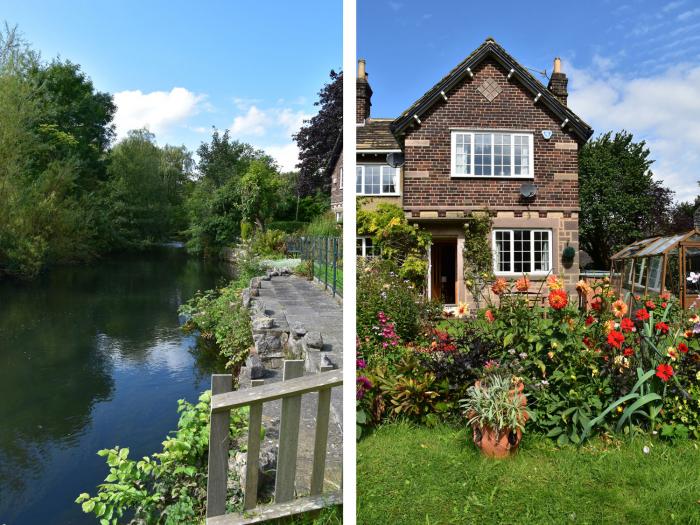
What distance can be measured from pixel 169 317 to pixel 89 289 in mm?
6661

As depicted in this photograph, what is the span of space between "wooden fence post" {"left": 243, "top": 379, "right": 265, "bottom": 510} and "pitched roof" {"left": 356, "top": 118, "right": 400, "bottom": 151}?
4.33 ft

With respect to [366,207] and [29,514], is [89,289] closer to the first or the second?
[29,514]

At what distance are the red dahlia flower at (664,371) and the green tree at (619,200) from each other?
3.50ft

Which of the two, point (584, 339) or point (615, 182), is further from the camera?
point (584, 339)

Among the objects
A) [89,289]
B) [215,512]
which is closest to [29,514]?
[215,512]

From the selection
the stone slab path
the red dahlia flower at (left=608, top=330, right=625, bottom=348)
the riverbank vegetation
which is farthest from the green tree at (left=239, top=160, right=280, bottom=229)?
the red dahlia flower at (left=608, top=330, right=625, bottom=348)

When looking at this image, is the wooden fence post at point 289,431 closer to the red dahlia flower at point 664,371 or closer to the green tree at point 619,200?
the green tree at point 619,200

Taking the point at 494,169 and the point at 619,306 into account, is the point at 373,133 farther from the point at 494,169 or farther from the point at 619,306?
the point at 619,306

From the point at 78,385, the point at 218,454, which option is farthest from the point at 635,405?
the point at 78,385

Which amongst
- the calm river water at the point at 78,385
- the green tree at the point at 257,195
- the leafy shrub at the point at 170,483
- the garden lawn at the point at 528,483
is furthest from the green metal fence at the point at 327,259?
the green tree at the point at 257,195

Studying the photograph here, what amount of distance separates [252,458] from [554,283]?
64.4 inches

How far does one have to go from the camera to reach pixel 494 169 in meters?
1.58

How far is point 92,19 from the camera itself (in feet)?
121

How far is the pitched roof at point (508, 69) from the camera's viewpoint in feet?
5.51
